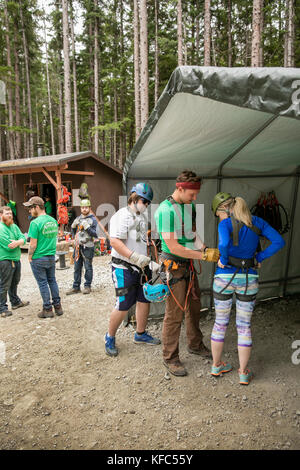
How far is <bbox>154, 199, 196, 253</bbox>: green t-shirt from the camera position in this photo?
112 inches

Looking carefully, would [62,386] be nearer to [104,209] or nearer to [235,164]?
[235,164]

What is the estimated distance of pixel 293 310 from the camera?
4840mm

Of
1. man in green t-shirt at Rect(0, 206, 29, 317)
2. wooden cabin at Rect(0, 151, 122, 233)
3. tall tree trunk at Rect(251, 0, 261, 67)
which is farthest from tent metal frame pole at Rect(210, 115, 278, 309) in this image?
wooden cabin at Rect(0, 151, 122, 233)

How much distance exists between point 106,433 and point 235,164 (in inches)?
146

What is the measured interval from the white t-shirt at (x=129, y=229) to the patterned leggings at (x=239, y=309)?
99 centimetres

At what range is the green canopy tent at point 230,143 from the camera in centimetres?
192

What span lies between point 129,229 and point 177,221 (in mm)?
618

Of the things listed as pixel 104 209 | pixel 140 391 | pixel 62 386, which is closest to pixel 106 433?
pixel 140 391

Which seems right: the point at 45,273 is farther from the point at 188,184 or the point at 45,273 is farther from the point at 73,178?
the point at 73,178

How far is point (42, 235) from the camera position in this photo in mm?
4574

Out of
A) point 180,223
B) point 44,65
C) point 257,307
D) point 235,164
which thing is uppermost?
point 44,65

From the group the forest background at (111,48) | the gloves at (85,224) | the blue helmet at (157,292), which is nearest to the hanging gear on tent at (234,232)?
the blue helmet at (157,292)

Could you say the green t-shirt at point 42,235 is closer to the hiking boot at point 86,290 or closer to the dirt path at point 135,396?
the dirt path at point 135,396

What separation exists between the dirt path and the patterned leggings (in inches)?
21.7
